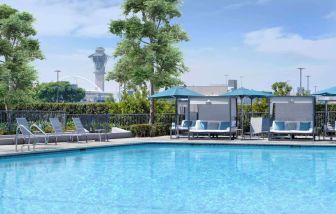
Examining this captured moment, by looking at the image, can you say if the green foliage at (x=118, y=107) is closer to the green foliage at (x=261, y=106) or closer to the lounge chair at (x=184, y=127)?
the green foliage at (x=261, y=106)

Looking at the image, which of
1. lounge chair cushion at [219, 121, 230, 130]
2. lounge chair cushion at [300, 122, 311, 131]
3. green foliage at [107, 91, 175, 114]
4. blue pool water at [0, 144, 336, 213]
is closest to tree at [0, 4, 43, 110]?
green foliage at [107, 91, 175, 114]

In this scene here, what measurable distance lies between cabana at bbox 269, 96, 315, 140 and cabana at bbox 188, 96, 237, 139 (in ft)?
5.90

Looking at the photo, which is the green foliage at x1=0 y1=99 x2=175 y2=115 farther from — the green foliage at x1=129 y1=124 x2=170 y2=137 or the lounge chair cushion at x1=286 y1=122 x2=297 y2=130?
the lounge chair cushion at x1=286 y1=122 x2=297 y2=130

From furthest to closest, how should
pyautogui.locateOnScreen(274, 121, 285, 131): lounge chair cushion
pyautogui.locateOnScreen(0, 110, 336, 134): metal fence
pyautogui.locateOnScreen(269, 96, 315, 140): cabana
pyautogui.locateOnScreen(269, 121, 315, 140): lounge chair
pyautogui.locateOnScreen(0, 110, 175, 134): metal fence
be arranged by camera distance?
pyautogui.locateOnScreen(274, 121, 285, 131): lounge chair cushion < pyautogui.locateOnScreen(269, 96, 315, 140): cabana < pyautogui.locateOnScreen(269, 121, 315, 140): lounge chair < pyautogui.locateOnScreen(0, 110, 336, 134): metal fence < pyautogui.locateOnScreen(0, 110, 175, 134): metal fence

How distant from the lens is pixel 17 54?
75.6 feet

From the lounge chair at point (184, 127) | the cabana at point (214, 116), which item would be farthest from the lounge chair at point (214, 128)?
the lounge chair at point (184, 127)

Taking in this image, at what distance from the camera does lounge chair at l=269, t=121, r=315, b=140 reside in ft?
67.9

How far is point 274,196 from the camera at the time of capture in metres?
9.35

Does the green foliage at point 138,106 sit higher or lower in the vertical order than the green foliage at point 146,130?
higher

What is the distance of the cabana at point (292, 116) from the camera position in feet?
68.6

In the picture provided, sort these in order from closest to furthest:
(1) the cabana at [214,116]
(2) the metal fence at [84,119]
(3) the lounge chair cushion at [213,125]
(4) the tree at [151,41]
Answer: (2) the metal fence at [84,119]
(1) the cabana at [214,116]
(3) the lounge chair cushion at [213,125]
(4) the tree at [151,41]

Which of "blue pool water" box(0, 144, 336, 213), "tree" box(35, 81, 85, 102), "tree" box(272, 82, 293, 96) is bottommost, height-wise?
"blue pool water" box(0, 144, 336, 213)

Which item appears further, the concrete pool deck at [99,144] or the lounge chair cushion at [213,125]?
the lounge chair cushion at [213,125]

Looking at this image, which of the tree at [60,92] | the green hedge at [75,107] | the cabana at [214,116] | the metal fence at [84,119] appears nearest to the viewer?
the metal fence at [84,119]
